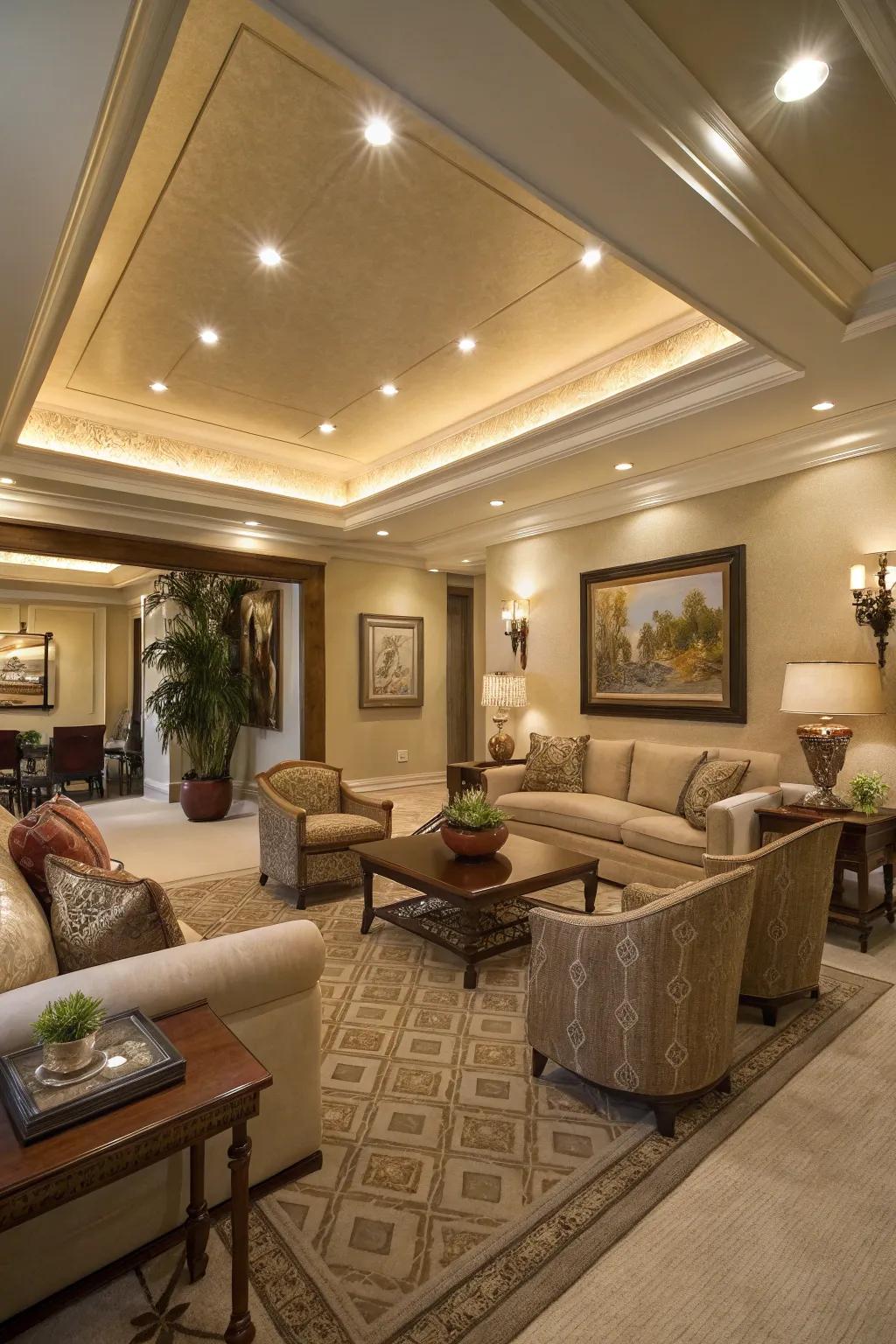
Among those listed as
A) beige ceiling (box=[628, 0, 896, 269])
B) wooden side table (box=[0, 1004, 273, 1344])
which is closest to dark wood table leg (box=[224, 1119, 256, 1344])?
wooden side table (box=[0, 1004, 273, 1344])

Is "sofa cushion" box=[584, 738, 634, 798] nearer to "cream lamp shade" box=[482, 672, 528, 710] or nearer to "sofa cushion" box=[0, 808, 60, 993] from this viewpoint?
"cream lamp shade" box=[482, 672, 528, 710]

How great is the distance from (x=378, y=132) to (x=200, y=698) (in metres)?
5.44

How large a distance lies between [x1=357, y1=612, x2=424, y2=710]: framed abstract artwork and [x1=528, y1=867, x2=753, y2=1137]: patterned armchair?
5452 mm

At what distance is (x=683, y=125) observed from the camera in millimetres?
1946

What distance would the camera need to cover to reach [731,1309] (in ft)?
4.88

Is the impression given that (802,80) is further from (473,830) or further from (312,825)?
(312,825)

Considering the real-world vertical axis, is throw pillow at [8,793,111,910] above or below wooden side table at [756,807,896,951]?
above

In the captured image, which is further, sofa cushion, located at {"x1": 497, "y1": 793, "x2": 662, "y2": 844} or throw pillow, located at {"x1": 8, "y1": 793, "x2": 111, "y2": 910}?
sofa cushion, located at {"x1": 497, "y1": 793, "x2": 662, "y2": 844}

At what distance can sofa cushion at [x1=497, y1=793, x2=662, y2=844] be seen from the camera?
175 inches

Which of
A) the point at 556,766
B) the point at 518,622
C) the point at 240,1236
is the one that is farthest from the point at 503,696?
the point at 240,1236

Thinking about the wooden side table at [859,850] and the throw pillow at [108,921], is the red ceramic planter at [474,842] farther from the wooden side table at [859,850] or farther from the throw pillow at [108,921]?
the throw pillow at [108,921]

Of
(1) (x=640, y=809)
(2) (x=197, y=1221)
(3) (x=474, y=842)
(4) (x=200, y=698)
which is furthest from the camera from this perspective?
(4) (x=200, y=698)

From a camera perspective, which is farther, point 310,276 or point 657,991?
point 310,276

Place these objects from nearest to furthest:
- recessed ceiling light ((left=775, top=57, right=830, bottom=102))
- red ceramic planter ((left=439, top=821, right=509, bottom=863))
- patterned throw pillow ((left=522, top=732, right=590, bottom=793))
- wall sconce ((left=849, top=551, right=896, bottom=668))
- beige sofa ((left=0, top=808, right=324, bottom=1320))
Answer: beige sofa ((left=0, top=808, right=324, bottom=1320)) → recessed ceiling light ((left=775, top=57, right=830, bottom=102)) → red ceramic planter ((left=439, top=821, right=509, bottom=863)) → wall sconce ((left=849, top=551, right=896, bottom=668)) → patterned throw pillow ((left=522, top=732, right=590, bottom=793))
